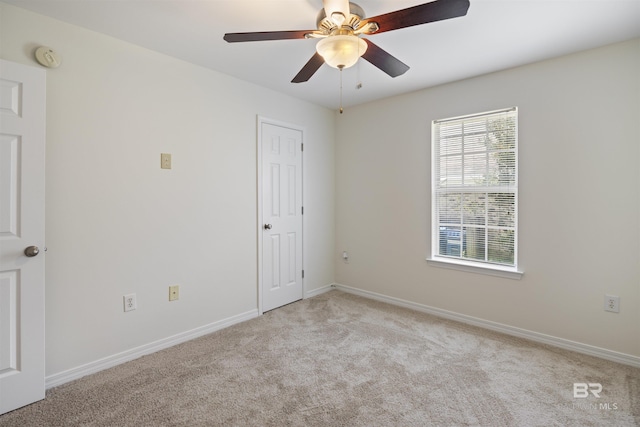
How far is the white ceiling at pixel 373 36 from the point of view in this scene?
189cm

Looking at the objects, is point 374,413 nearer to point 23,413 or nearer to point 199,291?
point 199,291

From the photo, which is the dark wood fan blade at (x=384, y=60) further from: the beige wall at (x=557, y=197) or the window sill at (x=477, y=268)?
the window sill at (x=477, y=268)

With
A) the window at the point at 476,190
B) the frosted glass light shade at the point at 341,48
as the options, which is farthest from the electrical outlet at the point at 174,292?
the window at the point at 476,190

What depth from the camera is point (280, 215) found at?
3533 millimetres

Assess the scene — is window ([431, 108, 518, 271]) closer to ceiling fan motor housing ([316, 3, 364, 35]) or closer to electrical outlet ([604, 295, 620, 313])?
electrical outlet ([604, 295, 620, 313])

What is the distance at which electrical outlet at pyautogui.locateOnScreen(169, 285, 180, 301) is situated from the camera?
263 cm

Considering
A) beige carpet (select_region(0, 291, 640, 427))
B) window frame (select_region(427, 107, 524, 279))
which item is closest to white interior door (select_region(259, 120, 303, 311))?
beige carpet (select_region(0, 291, 640, 427))

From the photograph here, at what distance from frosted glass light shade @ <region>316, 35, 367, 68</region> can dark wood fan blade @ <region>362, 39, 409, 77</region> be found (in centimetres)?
9

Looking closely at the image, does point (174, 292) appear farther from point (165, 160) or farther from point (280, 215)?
point (280, 215)

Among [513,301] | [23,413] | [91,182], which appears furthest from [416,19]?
[23,413]

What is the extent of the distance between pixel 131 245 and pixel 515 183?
331cm

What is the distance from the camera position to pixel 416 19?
1.51 metres

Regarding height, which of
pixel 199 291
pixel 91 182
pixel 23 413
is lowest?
pixel 23 413

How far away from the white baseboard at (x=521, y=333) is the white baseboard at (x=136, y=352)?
1.67m
